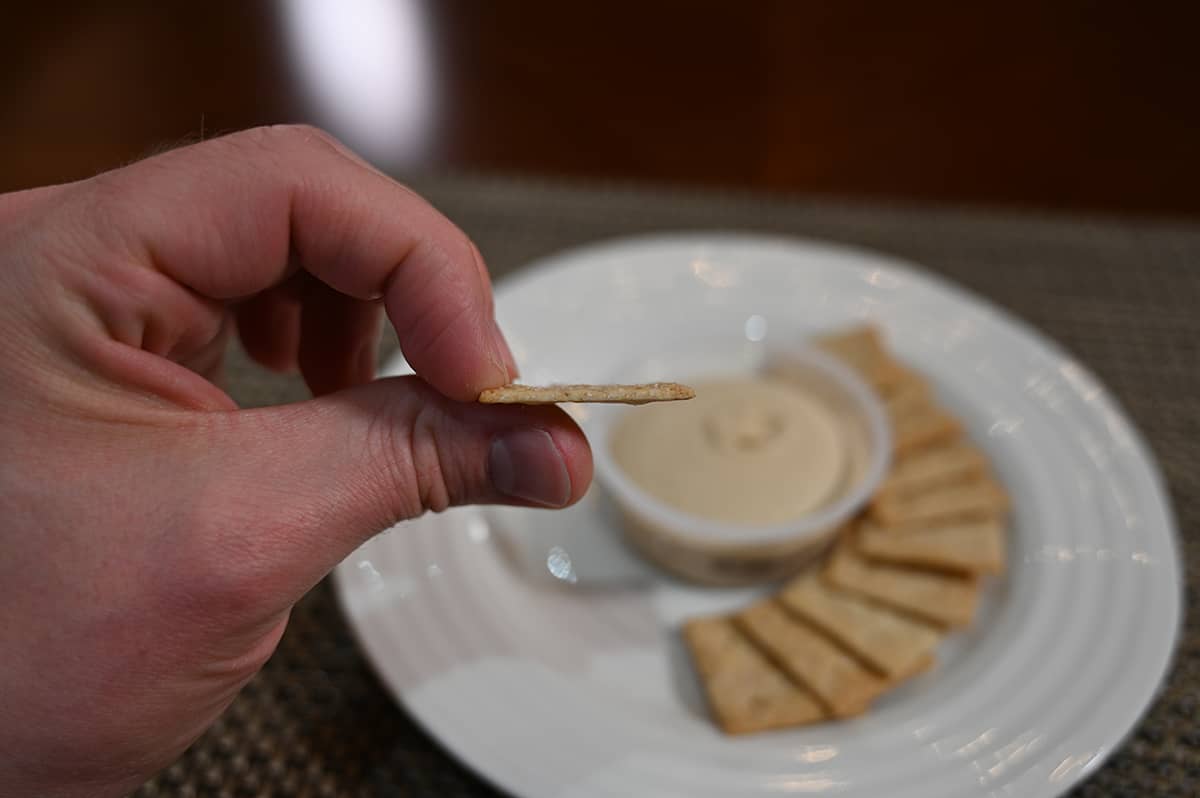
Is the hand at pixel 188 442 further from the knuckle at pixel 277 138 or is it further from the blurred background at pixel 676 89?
the blurred background at pixel 676 89

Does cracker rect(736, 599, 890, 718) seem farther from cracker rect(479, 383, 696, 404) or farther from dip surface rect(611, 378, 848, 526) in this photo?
cracker rect(479, 383, 696, 404)

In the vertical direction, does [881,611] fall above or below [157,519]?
below

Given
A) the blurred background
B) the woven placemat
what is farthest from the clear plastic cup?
the blurred background

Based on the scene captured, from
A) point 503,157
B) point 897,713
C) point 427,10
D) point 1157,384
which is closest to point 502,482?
point 897,713

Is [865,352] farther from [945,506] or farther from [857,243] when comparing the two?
[857,243]

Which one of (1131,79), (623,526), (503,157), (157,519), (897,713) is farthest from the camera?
(1131,79)

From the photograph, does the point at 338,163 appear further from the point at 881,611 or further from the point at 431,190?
the point at 431,190

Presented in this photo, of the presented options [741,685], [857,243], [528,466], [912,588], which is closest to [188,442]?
[528,466]
